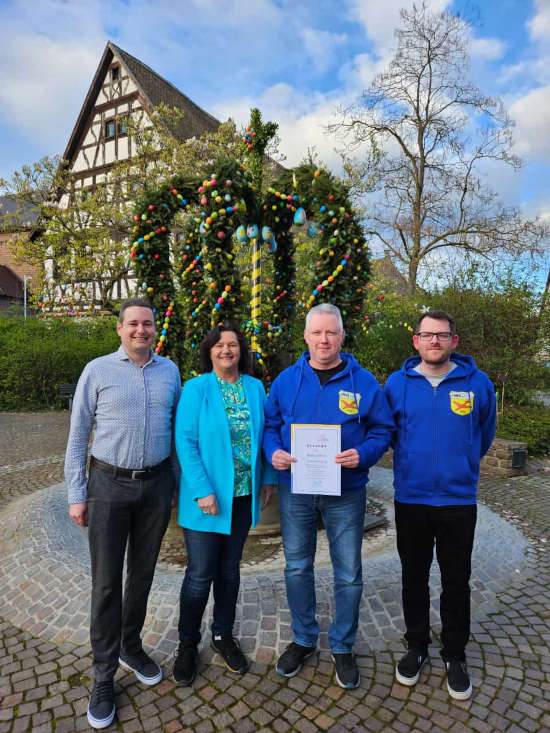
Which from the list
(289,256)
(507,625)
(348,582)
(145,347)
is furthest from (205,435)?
(289,256)

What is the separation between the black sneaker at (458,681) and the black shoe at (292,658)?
2.46 ft

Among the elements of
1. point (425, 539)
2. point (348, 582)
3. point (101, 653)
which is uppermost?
point (425, 539)

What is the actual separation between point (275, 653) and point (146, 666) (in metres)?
0.73

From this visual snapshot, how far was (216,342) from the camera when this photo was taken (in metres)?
2.64

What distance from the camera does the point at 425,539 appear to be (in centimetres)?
268

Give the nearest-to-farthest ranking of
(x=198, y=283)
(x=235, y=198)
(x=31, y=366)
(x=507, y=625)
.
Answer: (x=507, y=625), (x=235, y=198), (x=198, y=283), (x=31, y=366)

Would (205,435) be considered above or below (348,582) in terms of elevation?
above

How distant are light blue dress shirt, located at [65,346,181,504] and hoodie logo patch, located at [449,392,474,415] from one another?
5.06ft

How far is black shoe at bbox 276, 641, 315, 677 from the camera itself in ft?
8.79

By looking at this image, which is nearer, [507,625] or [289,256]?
[507,625]

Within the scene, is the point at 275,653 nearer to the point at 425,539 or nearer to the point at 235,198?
the point at 425,539

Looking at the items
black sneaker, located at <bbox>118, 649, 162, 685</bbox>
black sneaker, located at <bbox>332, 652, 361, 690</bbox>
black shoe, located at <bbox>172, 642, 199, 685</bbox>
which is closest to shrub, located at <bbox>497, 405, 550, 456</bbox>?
black sneaker, located at <bbox>332, 652, 361, 690</bbox>

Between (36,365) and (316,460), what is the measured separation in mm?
13769

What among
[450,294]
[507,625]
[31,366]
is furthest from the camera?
[31,366]
